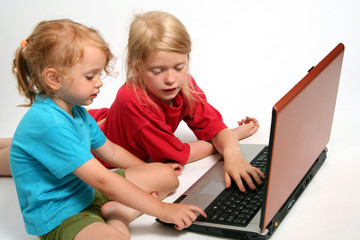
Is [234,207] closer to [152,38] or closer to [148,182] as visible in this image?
[148,182]

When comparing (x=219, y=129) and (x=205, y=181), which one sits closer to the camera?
(x=205, y=181)

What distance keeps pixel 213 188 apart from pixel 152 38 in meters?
0.48

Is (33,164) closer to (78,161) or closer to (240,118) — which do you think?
(78,161)

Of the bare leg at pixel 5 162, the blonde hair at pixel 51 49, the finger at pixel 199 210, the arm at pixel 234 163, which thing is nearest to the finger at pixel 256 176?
the arm at pixel 234 163

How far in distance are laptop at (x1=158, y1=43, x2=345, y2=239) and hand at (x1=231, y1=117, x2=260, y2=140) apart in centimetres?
35

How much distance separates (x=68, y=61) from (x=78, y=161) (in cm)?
24

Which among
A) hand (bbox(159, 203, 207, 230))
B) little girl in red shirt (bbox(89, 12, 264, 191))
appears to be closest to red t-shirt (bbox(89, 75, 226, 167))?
little girl in red shirt (bbox(89, 12, 264, 191))

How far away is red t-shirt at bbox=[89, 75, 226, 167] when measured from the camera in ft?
5.25

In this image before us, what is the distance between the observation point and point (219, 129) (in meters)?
1.79

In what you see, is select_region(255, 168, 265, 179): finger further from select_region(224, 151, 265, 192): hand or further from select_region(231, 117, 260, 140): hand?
select_region(231, 117, 260, 140): hand

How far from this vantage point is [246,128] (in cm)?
190

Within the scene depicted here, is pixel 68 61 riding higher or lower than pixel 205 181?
higher

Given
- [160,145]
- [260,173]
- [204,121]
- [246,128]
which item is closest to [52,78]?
[160,145]

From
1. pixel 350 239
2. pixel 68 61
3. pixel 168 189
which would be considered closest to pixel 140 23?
pixel 68 61
